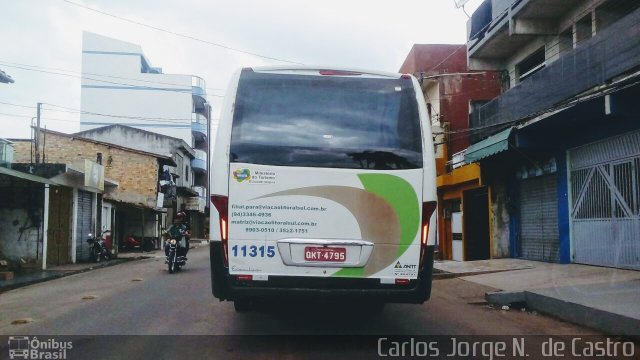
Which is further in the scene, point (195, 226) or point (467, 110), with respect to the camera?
point (195, 226)

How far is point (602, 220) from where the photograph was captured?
1180 centimetres

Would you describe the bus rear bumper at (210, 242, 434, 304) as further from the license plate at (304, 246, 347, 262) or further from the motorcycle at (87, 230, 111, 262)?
the motorcycle at (87, 230, 111, 262)

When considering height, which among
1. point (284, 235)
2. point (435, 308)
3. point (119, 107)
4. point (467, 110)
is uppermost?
point (119, 107)

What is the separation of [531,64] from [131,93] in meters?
43.9

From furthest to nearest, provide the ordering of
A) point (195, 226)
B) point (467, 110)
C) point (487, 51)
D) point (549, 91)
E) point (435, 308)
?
point (195, 226) → point (467, 110) → point (487, 51) → point (549, 91) → point (435, 308)

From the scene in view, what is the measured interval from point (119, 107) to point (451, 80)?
38277mm

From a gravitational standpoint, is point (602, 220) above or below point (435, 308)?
above

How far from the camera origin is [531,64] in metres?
17.0

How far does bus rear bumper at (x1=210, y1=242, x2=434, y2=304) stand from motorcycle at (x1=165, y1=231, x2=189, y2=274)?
32.5 ft

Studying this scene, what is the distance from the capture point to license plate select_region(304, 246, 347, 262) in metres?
4.99

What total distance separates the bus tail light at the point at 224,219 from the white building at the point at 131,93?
47.8 m

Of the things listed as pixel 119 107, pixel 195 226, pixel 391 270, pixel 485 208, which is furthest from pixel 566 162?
pixel 119 107

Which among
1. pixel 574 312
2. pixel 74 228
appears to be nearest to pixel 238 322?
pixel 574 312

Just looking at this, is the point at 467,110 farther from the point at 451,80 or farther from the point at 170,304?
the point at 170,304
